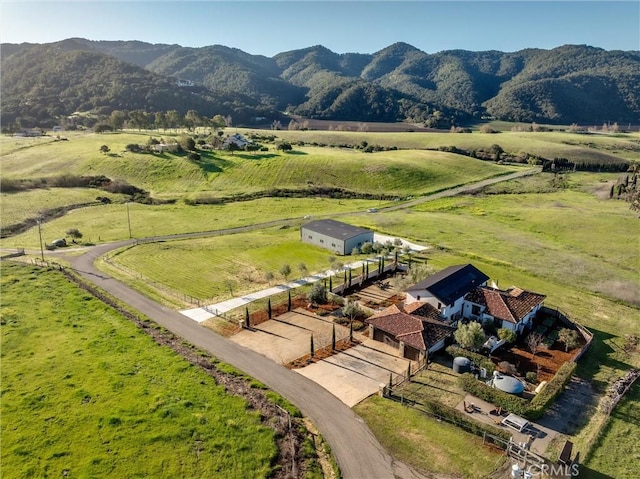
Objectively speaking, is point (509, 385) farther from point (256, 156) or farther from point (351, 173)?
point (256, 156)

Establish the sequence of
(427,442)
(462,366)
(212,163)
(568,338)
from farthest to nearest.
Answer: (212,163) < (568,338) < (462,366) < (427,442)

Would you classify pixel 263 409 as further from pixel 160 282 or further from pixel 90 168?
pixel 90 168

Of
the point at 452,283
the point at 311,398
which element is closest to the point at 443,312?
the point at 452,283

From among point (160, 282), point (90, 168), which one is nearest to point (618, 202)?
point (160, 282)

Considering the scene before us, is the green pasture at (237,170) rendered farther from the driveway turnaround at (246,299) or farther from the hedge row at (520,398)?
the hedge row at (520,398)

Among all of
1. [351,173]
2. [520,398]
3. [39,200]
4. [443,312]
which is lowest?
[520,398]

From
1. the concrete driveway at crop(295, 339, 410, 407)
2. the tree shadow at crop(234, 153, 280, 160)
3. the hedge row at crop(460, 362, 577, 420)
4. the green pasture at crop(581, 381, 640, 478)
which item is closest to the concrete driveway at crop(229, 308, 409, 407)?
the concrete driveway at crop(295, 339, 410, 407)

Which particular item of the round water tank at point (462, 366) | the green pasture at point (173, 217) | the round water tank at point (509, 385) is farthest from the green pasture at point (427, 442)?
the green pasture at point (173, 217)

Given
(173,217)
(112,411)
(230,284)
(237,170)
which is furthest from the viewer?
(237,170)
